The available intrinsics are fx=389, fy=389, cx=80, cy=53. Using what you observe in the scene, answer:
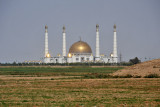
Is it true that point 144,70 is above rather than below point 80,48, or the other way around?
below

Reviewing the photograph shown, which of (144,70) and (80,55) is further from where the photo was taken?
(80,55)

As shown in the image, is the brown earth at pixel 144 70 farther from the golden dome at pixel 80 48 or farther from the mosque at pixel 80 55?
the golden dome at pixel 80 48

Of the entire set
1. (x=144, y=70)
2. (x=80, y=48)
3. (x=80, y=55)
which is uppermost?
(x=80, y=48)

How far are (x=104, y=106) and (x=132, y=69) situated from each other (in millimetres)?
36026

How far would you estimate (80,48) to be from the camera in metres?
166

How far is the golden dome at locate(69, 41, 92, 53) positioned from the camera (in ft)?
546

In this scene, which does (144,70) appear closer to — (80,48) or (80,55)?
(80,55)

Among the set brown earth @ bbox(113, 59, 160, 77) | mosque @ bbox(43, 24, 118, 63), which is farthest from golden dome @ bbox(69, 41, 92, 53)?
brown earth @ bbox(113, 59, 160, 77)

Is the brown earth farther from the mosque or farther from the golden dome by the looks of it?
the golden dome

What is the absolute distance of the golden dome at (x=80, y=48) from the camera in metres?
167

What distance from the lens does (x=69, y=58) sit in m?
160

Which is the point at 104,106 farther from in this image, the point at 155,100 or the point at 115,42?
the point at 115,42

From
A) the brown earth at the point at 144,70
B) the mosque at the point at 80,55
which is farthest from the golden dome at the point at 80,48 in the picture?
the brown earth at the point at 144,70

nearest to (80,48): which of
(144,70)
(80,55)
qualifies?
(80,55)
